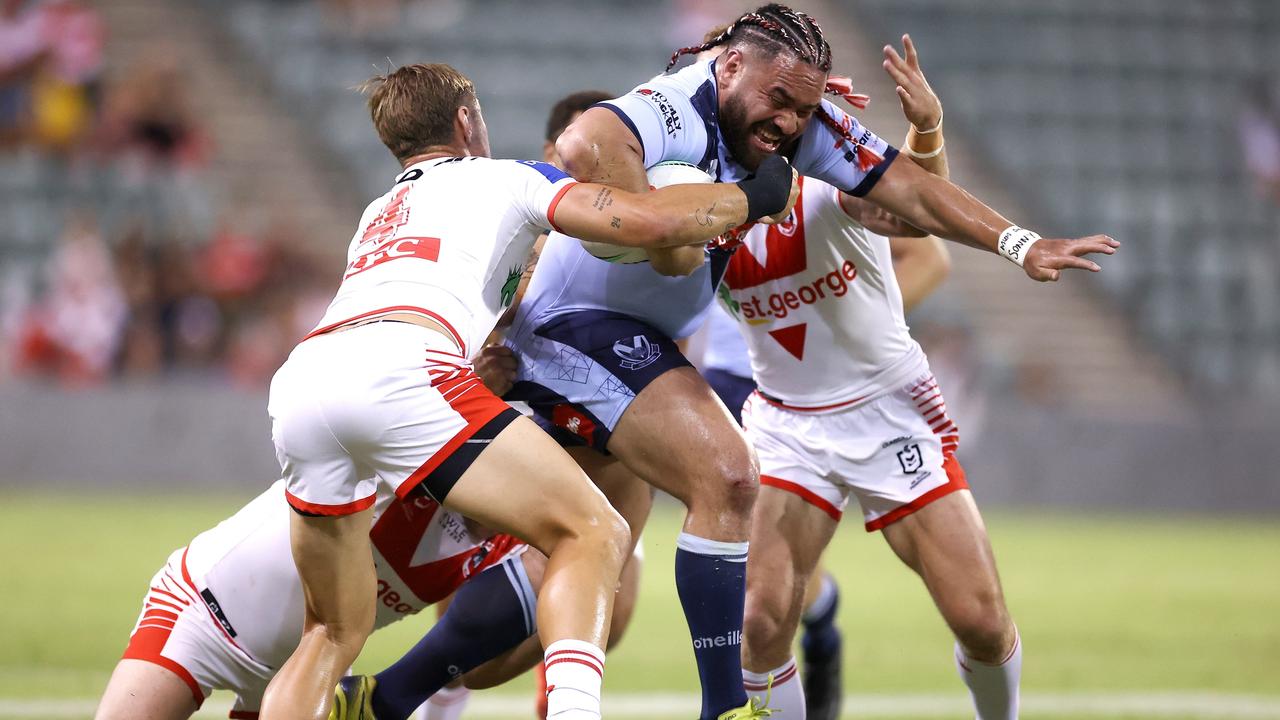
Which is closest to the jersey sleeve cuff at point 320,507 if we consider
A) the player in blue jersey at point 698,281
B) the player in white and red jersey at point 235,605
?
the player in white and red jersey at point 235,605

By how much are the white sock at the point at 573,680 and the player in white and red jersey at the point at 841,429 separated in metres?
1.41

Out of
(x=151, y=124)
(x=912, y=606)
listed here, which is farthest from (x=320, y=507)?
(x=151, y=124)

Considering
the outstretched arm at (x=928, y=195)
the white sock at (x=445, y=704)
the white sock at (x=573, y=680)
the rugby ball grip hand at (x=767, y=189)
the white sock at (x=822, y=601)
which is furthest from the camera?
the white sock at (x=822, y=601)

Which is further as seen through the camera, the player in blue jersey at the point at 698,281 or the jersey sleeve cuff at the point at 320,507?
the player in blue jersey at the point at 698,281

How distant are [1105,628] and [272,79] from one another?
47.5 feet

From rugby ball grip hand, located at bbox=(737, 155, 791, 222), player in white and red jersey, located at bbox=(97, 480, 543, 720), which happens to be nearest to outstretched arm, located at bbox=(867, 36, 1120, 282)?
rugby ball grip hand, located at bbox=(737, 155, 791, 222)

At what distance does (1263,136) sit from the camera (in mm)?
21438

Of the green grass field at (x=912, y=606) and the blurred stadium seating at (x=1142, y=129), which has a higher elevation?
the blurred stadium seating at (x=1142, y=129)

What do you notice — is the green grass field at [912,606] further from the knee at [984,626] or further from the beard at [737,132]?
the beard at [737,132]

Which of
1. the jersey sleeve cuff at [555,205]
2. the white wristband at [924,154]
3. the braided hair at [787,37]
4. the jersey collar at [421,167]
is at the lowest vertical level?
the white wristband at [924,154]

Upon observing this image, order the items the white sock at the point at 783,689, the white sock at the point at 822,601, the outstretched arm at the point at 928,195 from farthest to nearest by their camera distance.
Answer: the white sock at the point at 822,601 → the white sock at the point at 783,689 → the outstretched arm at the point at 928,195

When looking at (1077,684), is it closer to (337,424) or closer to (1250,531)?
(337,424)

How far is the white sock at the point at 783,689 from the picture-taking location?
220 inches

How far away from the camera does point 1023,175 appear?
70.7 ft
